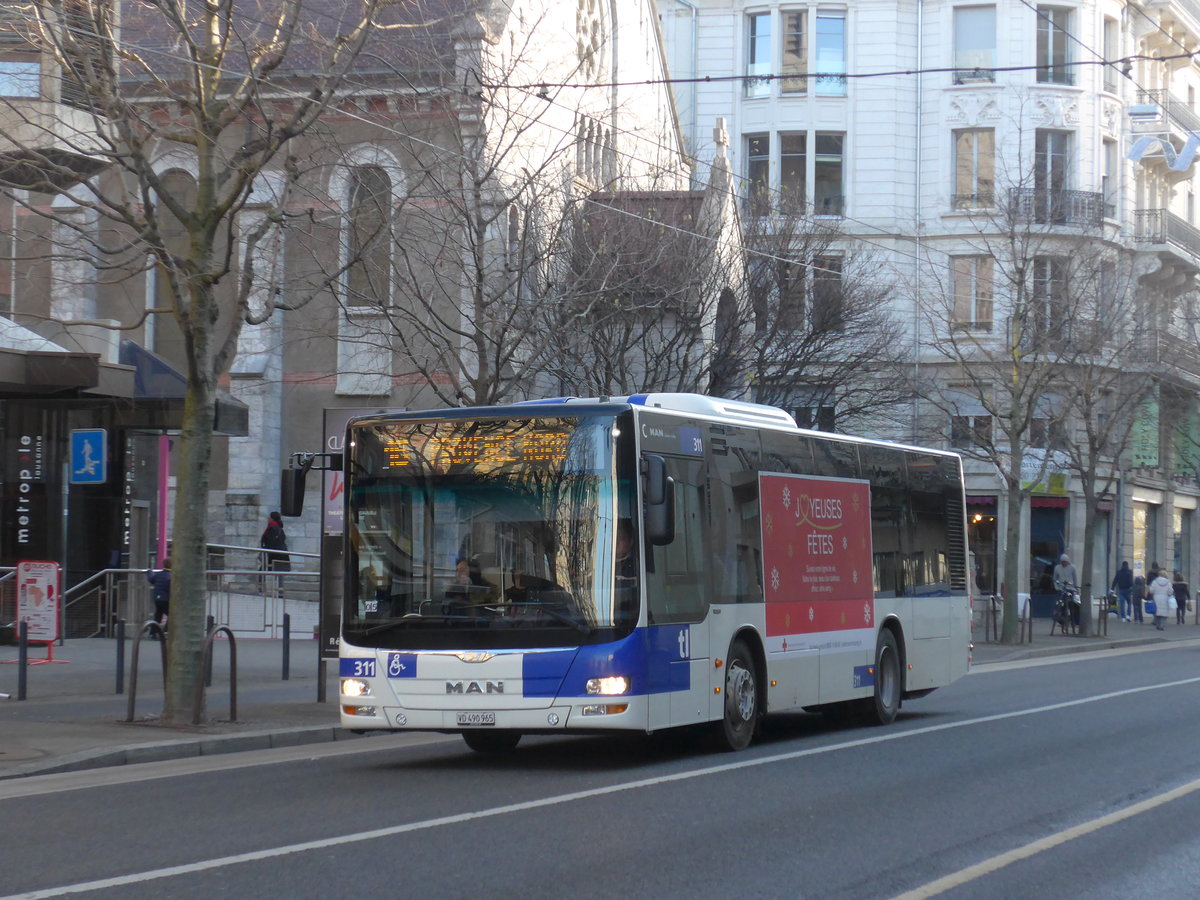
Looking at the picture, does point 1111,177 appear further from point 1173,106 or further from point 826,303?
point 826,303

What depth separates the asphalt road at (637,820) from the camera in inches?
302

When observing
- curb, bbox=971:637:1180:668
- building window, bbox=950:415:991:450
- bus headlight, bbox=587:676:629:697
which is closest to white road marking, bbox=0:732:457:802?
bus headlight, bbox=587:676:629:697

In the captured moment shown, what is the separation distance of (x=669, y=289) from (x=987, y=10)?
A: 26972 mm

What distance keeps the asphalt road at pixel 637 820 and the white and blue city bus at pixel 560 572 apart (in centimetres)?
54

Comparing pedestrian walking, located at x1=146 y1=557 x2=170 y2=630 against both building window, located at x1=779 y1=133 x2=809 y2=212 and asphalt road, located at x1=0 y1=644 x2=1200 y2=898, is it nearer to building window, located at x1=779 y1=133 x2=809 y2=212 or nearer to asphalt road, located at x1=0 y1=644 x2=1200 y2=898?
asphalt road, located at x1=0 y1=644 x2=1200 y2=898

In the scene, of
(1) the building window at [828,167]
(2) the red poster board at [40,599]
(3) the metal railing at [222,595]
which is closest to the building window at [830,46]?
(1) the building window at [828,167]

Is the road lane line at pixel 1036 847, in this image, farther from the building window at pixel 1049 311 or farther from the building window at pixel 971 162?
the building window at pixel 971 162

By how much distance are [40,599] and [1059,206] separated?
96.1ft

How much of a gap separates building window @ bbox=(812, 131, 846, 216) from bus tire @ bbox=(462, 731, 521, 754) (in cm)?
3705

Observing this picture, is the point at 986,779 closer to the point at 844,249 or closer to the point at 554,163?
the point at 554,163

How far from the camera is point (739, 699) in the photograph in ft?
44.8

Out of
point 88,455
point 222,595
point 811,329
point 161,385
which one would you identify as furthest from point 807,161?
point 88,455

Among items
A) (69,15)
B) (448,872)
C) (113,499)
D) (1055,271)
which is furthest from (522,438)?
(1055,271)

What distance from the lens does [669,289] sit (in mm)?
26547
